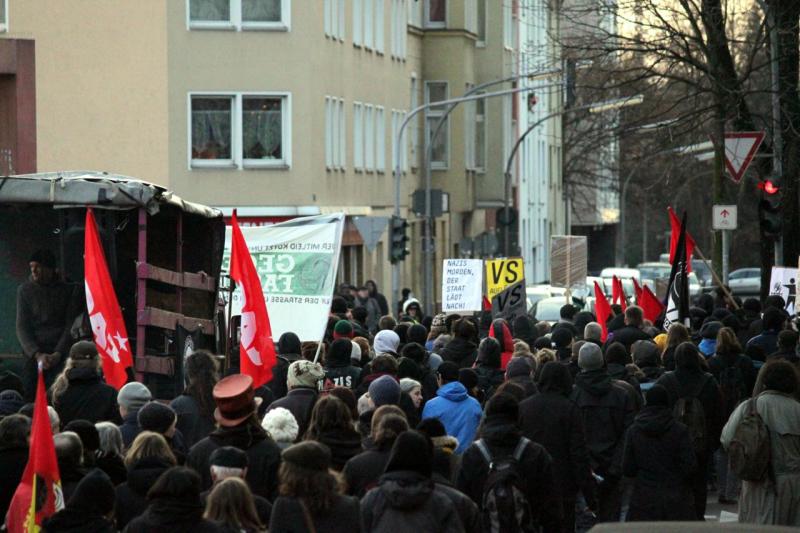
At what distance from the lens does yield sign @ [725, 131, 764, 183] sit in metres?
24.5

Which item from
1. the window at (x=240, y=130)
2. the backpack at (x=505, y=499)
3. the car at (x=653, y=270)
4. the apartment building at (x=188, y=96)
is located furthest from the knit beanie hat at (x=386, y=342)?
the car at (x=653, y=270)

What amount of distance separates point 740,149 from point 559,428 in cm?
1309

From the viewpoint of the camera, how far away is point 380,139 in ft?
167

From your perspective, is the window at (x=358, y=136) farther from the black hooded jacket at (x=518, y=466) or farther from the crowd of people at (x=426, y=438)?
the black hooded jacket at (x=518, y=466)

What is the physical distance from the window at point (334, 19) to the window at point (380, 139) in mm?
4731

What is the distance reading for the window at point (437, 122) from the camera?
57062 millimetres

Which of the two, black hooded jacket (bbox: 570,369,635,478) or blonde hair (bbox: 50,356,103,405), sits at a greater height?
blonde hair (bbox: 50,356,103,405)

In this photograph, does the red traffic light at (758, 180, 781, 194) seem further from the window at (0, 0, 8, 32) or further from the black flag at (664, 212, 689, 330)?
the window at (0, 0, 8, 32)

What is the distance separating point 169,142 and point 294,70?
132 inches

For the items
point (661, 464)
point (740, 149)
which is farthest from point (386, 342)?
point (740, 149)

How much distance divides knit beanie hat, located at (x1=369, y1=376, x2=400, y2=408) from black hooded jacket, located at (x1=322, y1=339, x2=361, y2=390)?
3.13 m

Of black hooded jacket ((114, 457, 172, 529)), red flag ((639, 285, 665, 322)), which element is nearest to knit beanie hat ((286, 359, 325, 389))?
black hooded jacket ((114, 457, 172, 529))

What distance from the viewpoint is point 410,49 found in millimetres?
55344

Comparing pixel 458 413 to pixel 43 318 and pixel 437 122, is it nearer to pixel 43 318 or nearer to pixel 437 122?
pixel 43 318
